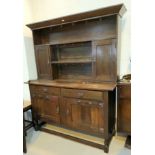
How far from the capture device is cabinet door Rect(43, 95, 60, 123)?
7.97 feet

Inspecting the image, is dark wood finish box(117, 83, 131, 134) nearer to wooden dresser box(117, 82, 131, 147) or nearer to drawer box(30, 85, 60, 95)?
wooden dresser box(117, 82, 131, 147)

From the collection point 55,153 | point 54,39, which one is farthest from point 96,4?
point 55,153

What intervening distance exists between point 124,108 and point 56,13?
86.8 inches

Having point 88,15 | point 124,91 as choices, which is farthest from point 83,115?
point 88,15

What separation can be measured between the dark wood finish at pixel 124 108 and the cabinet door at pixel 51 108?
1.03m

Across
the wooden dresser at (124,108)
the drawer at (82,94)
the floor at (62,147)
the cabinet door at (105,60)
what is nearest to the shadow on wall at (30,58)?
the drawer at (82,94)

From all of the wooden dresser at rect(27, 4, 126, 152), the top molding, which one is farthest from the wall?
the top molding

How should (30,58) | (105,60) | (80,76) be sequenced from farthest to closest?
1. (30,58)
2. (80,76)
3. (105,60)

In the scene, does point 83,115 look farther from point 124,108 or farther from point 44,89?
point 44,89

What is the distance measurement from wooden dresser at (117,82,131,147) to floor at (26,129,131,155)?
0.19 metres

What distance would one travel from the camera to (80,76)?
2730 millimetres

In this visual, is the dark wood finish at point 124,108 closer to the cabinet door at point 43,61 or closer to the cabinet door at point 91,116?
the cabinet door at point 91,116

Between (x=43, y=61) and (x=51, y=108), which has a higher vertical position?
(x=43, y=61)

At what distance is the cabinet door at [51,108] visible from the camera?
2.43 metres
